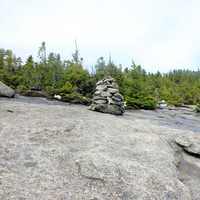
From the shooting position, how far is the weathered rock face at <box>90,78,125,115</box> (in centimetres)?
1842

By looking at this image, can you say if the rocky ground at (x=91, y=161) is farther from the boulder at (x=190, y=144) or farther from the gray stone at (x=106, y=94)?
the gray stone at (x=106, y=94)

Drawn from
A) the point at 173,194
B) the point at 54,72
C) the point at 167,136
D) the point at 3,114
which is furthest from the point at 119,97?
the point at 54,72

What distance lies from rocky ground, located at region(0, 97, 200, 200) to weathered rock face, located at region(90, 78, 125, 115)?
5.44 m

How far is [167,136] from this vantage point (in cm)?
1230

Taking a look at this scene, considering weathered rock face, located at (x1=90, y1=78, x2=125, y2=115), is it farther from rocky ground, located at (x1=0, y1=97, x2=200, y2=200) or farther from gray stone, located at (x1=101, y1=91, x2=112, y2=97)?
rocky ground, located at (x1=0, y1=97, x2=200, y2=200)

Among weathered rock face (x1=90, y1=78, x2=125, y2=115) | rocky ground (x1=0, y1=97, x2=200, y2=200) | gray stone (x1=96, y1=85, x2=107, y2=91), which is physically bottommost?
rocky ground (x1=0, y1=97, x2=200, y2=200)

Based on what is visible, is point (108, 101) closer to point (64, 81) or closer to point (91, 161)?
point (91, 161)

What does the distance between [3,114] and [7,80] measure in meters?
28.5

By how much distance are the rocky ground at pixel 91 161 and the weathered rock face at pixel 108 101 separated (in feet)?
17.8

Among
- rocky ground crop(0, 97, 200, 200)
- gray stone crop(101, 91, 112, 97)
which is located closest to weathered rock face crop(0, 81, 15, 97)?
gray stone crop(101, 91, 112, 97)

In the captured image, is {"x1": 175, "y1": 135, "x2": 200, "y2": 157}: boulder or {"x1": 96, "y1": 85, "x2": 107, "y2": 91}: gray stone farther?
{"x1": 96, "y1": 85, "x2": 107, "y2": 91}: gray stone

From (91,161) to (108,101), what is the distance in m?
10.5

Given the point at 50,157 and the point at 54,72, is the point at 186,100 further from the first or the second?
the point at 50,157

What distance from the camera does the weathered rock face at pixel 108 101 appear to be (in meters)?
18.4
